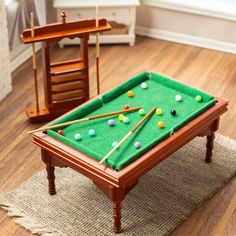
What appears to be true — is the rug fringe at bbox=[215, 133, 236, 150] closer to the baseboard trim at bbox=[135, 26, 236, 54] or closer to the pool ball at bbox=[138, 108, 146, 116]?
the pool ball at bbox=[138, 108, 146, 116]

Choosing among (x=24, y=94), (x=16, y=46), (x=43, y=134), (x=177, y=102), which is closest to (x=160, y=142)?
(x=177, y=102)

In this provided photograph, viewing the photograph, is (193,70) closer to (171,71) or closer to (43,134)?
(171,71)

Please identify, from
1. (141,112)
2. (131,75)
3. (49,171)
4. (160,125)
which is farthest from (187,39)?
(49,171)

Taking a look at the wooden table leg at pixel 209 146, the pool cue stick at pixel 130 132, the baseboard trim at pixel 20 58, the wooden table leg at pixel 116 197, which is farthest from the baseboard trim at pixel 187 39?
the wooden table leg at pixel 116 197

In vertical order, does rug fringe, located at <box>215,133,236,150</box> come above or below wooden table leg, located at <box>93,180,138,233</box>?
below

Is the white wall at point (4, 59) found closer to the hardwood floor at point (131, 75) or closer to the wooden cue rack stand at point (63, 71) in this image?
the hardwood floor at point (131, 75)

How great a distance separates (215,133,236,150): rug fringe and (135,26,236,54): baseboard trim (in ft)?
4.15

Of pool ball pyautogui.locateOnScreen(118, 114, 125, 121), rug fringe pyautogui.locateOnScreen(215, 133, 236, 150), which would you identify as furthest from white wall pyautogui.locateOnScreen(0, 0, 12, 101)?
rug fringe pyautogui.locateOnScreen(215, 133, 236, 150)

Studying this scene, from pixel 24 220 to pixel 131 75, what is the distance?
1730mm

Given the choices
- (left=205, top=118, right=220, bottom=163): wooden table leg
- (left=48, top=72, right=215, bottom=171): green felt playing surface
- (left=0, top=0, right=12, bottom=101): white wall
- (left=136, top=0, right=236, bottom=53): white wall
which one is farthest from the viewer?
(left=136, top=0, right=236, bottom=53): white wall

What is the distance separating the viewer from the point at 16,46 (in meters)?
4.58

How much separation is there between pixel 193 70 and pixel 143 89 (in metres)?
1.16

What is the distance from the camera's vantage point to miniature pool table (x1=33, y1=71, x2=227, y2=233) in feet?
9.82

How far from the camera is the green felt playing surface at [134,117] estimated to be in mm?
3076
